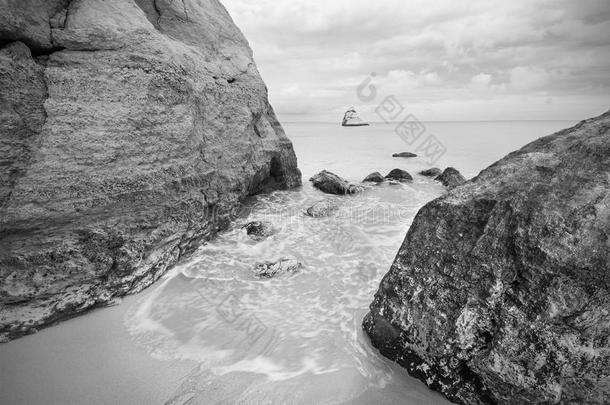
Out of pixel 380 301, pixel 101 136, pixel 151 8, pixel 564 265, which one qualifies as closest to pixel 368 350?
pixel 380 301

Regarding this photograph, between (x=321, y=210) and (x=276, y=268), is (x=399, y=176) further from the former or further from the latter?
(x=276, y=268)

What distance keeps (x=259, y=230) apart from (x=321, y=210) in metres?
2.19

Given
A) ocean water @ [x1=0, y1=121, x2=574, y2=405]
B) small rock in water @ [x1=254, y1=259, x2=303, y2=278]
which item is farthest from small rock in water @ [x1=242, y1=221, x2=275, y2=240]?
small rock in water @ [x1=254, y1=259, x2=303, y2=278]

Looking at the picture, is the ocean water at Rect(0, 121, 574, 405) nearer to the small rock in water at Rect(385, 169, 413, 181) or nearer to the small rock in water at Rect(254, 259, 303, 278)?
the small rock in water at Rect(254, 259, 303, 278)

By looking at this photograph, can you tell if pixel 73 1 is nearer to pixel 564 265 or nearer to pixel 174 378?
pixel 174 378

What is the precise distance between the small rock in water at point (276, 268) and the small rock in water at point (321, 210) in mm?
2899

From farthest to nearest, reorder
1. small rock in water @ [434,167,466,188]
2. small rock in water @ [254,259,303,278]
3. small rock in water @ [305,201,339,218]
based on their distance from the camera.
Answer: small rock in water @ [434,167,466,188] → small rock in water @ [305,201,339,218] → small rock in water @ [254,259,303,278]

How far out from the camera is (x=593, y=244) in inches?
114

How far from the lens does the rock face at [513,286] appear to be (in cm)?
282

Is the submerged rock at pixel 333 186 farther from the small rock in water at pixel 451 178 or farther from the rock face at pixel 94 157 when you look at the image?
the rock face at pixel 94 157

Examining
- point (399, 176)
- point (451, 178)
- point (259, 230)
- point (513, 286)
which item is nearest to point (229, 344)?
point (513, 286)

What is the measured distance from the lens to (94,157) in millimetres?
4988

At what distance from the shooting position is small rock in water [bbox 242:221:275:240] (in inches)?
282

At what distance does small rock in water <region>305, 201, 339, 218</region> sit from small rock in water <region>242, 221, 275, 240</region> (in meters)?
1.55
